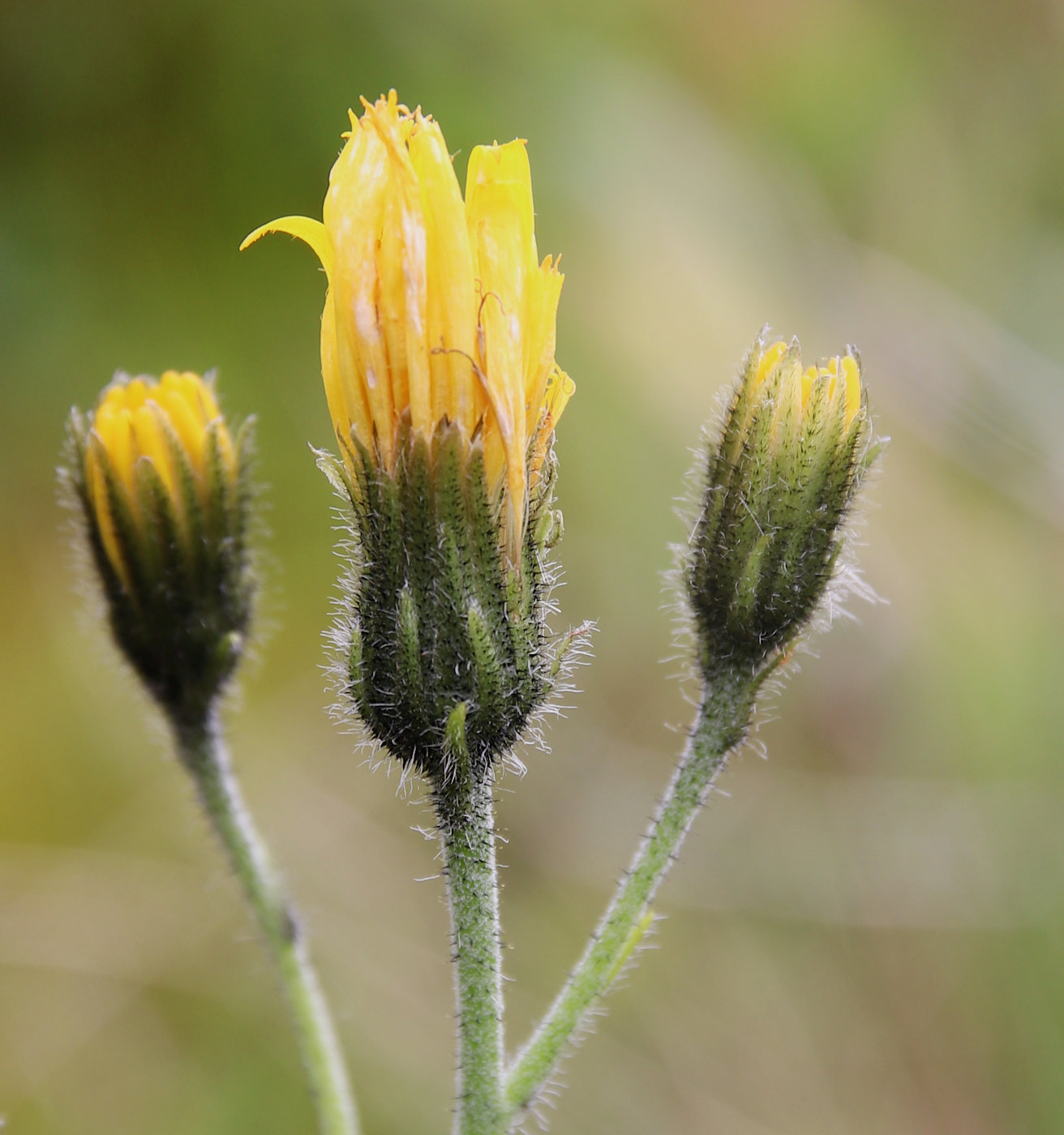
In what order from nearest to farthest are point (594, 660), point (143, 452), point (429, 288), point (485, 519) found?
point (429, 288), point (485, 519), point (143, 452), point (594, 660)

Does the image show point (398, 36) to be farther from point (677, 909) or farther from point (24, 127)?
point (677, 909)

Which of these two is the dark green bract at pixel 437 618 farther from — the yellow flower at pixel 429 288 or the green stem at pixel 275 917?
the green stem at pixel 275 917

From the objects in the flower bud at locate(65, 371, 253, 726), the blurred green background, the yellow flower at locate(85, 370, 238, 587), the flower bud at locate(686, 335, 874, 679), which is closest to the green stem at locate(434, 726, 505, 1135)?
the flower bud at locate(686, 335, 874, 679)

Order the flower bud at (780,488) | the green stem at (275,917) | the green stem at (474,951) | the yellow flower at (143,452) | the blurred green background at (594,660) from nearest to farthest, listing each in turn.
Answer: the green stem at (474,951), the flower bud at (780,488), the green stem at (275,917), the yellow flower at (143,452), the blurred green background at (594,660)

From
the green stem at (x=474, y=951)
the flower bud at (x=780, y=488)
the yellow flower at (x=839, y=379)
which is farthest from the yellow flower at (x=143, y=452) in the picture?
the yellow flower at (x=839, y=379)

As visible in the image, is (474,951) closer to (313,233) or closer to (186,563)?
(186,563)

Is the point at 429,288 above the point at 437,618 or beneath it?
above

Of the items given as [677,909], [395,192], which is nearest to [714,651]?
[395,192]

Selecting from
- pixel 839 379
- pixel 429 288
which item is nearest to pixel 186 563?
pixel 429 288
